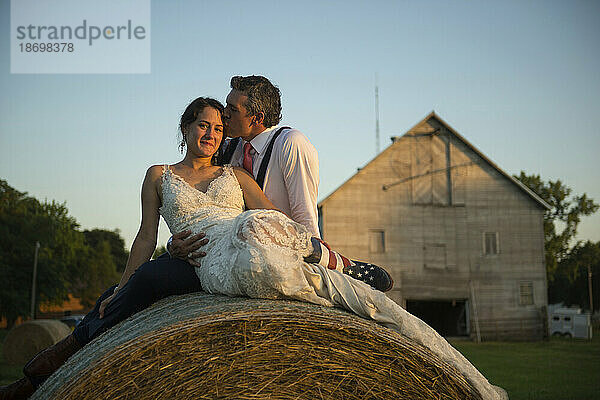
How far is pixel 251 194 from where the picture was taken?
3.69m

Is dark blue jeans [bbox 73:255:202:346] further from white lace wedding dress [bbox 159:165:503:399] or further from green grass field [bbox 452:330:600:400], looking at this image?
green grass field [bbox 452:330:600:400]

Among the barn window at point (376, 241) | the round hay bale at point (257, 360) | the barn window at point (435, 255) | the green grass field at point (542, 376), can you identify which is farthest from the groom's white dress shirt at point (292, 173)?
the barn window at point (435, 255)

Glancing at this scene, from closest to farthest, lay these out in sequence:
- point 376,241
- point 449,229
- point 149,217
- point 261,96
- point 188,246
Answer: point 188,246
point 149,217
point 261,96
point 376,241
point 449,229

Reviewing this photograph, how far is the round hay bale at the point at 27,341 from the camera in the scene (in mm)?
14734

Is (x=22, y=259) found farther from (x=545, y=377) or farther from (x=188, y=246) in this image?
(x=188, y=246)

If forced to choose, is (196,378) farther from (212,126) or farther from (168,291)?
(212,126)

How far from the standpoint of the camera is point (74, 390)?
269 cm

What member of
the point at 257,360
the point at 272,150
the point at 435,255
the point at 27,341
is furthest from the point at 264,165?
the point at 435,255

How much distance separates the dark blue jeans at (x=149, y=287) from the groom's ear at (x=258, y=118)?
1.13 m

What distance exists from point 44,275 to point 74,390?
1721 inches

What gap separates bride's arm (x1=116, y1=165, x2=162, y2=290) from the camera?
11.8 ft

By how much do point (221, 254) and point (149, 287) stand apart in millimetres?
534

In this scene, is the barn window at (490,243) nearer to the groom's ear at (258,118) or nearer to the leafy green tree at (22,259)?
the groom's ear at (258,118)

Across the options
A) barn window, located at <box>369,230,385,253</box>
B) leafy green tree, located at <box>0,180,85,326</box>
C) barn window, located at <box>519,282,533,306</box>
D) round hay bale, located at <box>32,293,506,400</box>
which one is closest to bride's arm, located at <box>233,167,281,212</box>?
round hay bale, located at <box>32,293,506,400</box>
